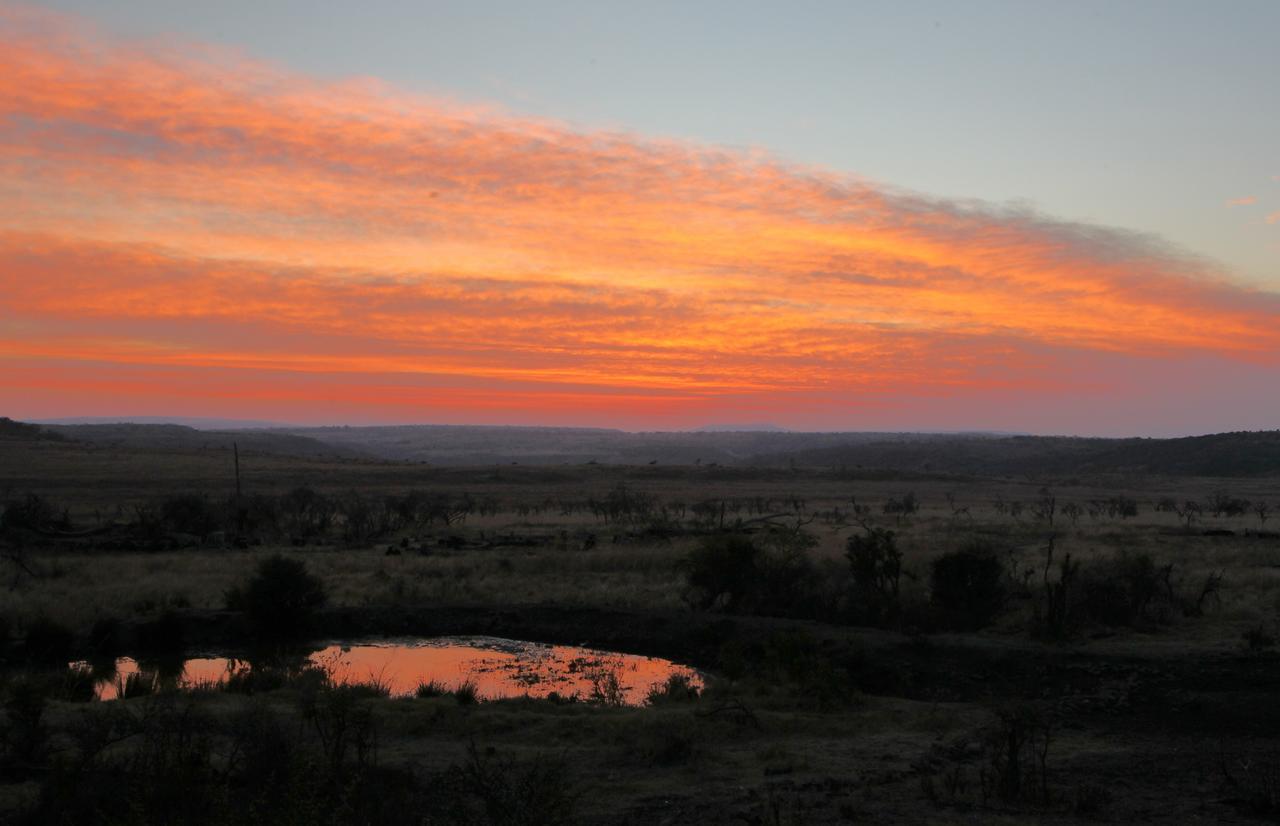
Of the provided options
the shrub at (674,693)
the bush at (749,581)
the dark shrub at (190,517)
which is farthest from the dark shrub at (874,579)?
the dark shrub at (190,517)

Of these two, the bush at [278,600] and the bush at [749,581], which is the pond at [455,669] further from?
the bush at [749,581]

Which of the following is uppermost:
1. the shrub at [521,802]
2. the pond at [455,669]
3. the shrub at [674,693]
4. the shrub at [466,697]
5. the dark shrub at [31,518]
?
the shrub at [521,802]

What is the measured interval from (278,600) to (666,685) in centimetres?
1069

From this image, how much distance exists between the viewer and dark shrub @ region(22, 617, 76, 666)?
810 inches

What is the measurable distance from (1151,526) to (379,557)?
3254cm

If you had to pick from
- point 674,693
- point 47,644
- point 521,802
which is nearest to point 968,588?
point 674,693

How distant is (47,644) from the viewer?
20.8 m

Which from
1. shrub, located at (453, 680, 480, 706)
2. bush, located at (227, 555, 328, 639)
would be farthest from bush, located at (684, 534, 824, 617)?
bush, located at (227, 555, 328, 639)

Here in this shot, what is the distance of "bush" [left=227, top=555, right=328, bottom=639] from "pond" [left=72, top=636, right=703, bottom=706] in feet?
4.22

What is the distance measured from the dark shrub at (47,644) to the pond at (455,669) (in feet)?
2.11

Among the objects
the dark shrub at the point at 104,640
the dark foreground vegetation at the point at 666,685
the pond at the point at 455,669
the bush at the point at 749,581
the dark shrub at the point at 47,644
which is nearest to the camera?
the dark foreground vegetation at the point at 666,685

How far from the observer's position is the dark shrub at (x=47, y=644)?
20578 mm

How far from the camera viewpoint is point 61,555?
34.3 metres

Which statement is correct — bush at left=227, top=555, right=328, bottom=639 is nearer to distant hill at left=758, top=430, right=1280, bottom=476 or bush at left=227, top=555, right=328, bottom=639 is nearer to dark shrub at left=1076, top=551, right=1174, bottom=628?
dark shrub at left=1076, top=551, right=1174, bottom=628
